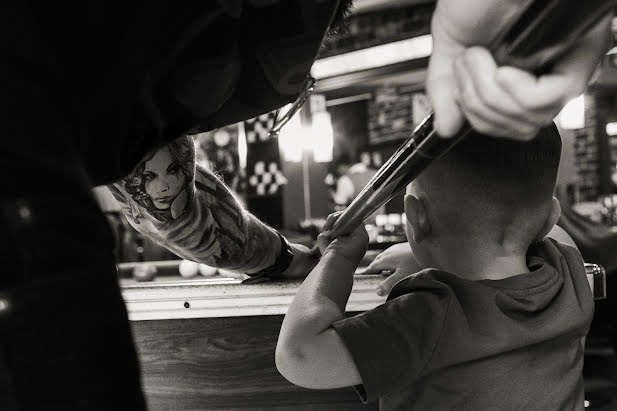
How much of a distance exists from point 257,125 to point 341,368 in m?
7.28

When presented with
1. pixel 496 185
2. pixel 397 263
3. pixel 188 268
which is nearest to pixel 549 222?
pixel 496 185

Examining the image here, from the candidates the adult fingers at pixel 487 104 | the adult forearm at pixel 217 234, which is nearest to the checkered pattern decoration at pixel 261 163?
the adult forearm at pixel 217 234

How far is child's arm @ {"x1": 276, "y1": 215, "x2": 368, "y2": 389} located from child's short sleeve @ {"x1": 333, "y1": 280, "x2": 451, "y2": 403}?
0.08ft

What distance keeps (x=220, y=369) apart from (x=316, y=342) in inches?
24.2

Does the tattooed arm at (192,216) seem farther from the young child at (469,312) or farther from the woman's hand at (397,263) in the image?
the young child at (469,312)

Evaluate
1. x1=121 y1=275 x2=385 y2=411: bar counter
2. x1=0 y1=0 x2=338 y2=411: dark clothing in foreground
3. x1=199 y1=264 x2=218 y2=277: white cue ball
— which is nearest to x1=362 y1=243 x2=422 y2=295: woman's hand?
x1=121 y1=275 x2=385 y2=411: bar counter

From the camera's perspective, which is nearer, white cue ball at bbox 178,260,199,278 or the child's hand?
the child's hand

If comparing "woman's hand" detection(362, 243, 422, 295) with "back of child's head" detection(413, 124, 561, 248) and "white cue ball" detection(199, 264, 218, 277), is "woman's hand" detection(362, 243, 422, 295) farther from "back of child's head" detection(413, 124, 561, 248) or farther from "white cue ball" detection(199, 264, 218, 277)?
"white cue ball" detection(199, 264, 218, 277)

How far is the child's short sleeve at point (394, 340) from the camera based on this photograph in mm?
1053

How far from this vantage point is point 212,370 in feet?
5.32

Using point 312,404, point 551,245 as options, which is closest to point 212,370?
point 312,404

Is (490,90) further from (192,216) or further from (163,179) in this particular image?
(192,216)

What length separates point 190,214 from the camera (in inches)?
64.6

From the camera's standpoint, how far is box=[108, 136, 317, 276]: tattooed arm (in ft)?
4.99
